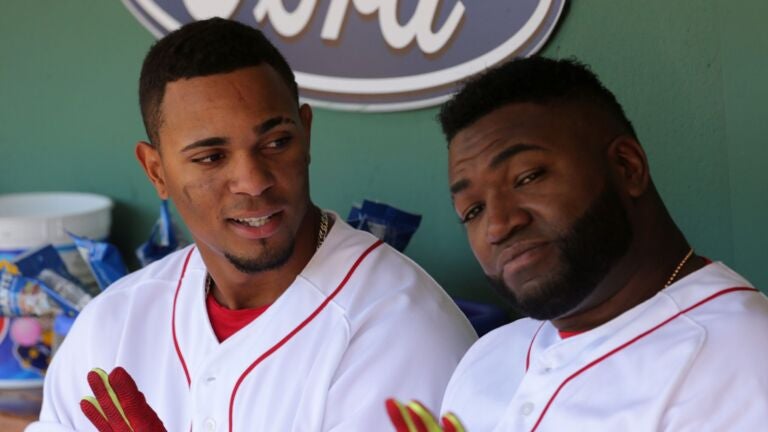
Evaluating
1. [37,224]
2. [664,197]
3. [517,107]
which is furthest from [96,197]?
[517,107]

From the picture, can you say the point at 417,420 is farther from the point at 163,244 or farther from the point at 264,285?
the point at 163,244

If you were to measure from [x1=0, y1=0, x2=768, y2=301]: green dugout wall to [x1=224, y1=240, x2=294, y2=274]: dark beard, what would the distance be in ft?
2.32

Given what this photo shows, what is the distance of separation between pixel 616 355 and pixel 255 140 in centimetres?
73

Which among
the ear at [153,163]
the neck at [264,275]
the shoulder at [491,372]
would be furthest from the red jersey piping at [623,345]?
the ear at [153,163]

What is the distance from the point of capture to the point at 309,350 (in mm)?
1875

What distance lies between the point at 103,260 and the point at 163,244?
0.15 m

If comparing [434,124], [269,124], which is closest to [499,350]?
[269,124]

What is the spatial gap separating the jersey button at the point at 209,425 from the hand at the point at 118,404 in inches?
10.4

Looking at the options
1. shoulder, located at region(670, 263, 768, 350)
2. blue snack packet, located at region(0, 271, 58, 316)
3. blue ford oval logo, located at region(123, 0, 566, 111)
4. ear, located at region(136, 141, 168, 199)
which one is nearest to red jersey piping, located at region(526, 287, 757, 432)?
shoulder, located at region(670, 263, 768, 350)

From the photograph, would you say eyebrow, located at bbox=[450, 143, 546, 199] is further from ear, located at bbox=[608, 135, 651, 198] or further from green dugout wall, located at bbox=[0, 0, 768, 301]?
green dugout wall, located at bbox=[0, 0, 768, 301]

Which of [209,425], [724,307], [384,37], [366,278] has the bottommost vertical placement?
[209,425]

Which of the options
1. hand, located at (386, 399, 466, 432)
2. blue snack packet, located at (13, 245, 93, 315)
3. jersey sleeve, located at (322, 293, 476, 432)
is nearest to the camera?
hand, located at (386, 399, 466, 432)

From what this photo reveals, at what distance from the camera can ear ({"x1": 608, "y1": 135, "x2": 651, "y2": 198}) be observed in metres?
1.53

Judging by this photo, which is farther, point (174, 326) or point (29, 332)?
point (29, 332)
